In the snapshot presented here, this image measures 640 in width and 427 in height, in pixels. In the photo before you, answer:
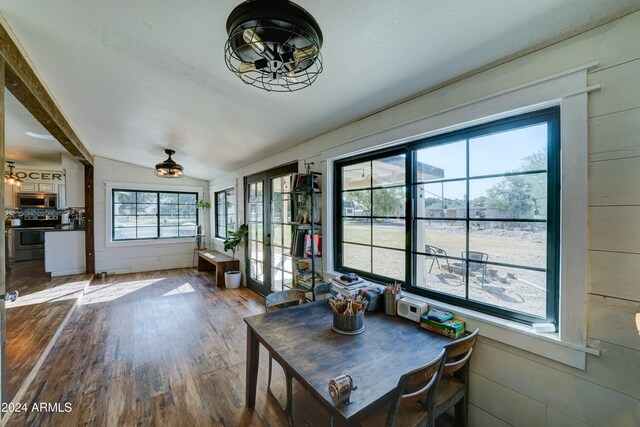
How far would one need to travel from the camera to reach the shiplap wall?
1081mm

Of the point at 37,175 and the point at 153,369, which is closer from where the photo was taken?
the point at 153,369

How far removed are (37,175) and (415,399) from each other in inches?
355

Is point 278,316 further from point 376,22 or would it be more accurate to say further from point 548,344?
point 376,22

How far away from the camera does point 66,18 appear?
1557mm

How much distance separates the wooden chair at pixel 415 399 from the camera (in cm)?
100

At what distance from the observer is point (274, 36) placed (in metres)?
0.99

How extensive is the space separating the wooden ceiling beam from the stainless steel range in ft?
13.0

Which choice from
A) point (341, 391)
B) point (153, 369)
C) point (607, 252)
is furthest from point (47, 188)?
point (607, 252)

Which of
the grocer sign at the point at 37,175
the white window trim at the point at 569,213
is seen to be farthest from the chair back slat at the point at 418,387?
the grocer sign at the point at 37,175

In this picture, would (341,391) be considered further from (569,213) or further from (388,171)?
(388,171)

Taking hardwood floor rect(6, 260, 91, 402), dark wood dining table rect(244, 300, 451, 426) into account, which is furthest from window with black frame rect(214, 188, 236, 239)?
dark wood dining table rect(244, 300, 451, 426)

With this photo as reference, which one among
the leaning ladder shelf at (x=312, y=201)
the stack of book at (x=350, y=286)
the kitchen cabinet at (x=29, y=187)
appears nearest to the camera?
the stack of book at (x=350, y=286)

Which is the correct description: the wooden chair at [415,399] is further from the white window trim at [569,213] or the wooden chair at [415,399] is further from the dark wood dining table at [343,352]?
the white window trim at [569,213]

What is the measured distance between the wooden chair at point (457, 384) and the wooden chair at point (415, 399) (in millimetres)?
86
